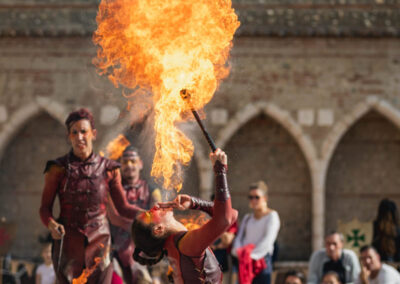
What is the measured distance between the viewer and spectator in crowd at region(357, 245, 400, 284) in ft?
23.6

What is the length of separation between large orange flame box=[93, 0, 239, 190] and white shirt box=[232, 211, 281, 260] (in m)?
2.79

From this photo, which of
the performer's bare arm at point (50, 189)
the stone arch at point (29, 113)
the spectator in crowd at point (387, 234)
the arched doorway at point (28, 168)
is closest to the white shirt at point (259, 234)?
the spectator in crowd at point (387, 234)

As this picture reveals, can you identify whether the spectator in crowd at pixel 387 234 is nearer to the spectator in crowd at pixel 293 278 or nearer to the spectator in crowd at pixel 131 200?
Answer: the spectator in crowd at pixel 293 278

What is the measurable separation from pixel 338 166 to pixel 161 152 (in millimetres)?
11851

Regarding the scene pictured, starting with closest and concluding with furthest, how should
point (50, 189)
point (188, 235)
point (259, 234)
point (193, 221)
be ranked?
1. point (188, 235)
2. point (193, 221)
3. point (50, 189)
4. point (259, 234)

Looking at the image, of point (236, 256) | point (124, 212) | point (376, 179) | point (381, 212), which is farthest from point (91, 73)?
point (124, 212)

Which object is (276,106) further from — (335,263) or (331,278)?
(331,278)

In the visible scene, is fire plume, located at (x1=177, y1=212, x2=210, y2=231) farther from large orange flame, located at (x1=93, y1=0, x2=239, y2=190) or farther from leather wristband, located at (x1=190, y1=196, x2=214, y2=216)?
leather wristband, located at (x1=190, y1=196, x2=214, y2=216)

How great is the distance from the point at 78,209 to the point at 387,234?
478cm

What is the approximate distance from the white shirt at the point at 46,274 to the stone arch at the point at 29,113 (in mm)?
7249

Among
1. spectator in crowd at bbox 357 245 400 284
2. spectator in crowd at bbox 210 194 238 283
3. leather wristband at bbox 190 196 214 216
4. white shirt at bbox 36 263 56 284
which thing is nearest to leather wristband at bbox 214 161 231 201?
leather wristband at bbox 190 196 214 216

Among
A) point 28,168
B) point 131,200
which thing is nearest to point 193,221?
point 131,200

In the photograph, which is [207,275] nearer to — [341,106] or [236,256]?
[236,256]

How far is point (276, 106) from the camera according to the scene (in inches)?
600
